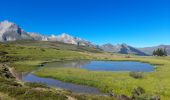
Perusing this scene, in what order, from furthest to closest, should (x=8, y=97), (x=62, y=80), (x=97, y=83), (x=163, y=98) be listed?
1. (x=62, y=80)
2. (x=97, y=83)
3. (x=163, y=98)
4. (x=8, y=97)

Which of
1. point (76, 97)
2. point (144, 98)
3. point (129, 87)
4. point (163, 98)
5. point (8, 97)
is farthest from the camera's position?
point (129, 87)

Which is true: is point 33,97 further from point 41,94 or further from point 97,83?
point 97,83

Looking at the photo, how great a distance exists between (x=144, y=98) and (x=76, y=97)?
1234 cm

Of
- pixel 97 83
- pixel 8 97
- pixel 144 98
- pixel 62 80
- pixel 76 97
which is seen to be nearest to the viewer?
pixel 8 97

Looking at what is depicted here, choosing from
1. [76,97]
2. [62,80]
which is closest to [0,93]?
[76,97]

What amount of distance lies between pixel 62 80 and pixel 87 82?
9767 mm

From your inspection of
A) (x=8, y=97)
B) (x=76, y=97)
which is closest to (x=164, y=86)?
(x=76, y=97)

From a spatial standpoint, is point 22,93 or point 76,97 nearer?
point 22,93

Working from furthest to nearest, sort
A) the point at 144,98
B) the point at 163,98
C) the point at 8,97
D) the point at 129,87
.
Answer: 1. the point at 129,87
2. the point at 163,98
3. the point at 144,98
4. the point at 8,97

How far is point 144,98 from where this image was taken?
143 ft

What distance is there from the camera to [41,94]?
35.2 m

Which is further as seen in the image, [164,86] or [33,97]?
[164,86]

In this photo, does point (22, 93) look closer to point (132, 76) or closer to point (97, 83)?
point (97, 83)

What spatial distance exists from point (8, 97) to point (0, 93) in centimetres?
185
